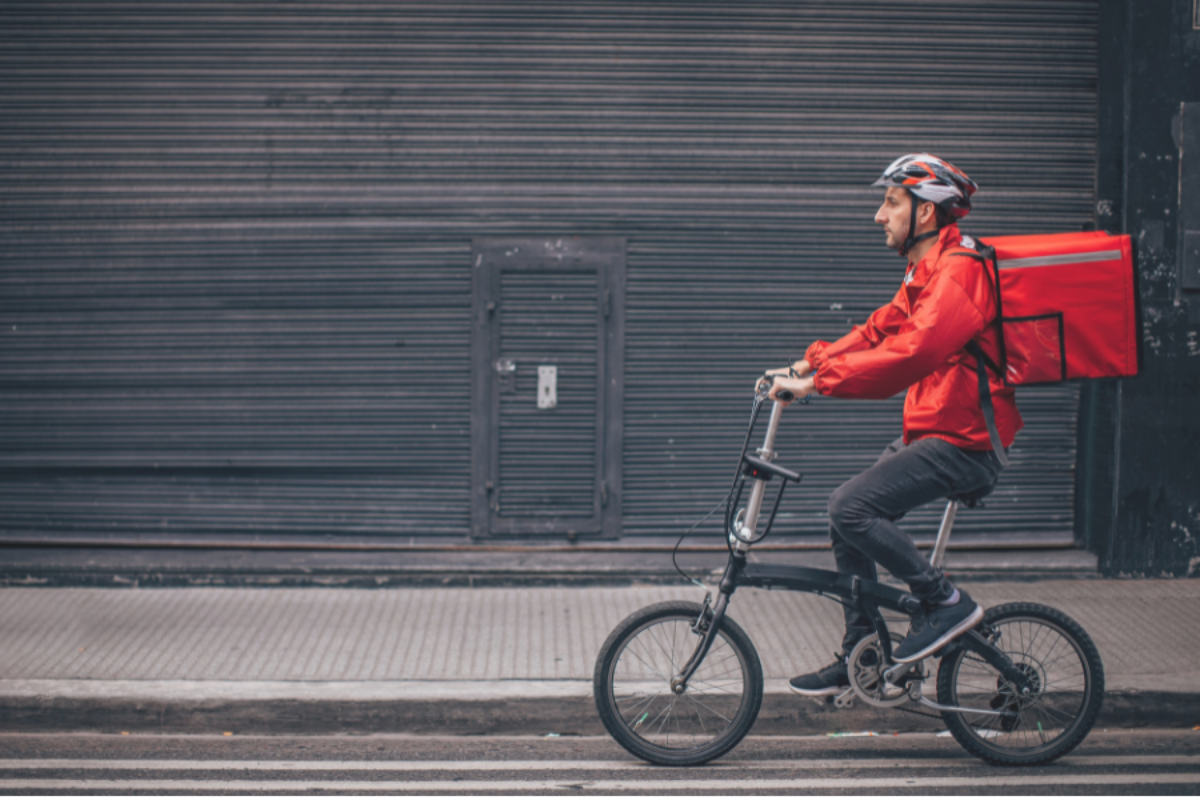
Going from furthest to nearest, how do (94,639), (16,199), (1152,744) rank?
(16,199), (94,639), (1152,744)

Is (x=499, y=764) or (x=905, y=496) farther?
(x=499, y=764)

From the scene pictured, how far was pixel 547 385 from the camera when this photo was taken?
6.45m

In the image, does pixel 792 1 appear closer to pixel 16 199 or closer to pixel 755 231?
pixel 755 231

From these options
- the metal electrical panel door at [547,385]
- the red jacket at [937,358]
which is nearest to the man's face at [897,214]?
the red jacket at [937,358]

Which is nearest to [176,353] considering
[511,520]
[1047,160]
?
[511,520]

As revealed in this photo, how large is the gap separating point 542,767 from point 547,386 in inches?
109

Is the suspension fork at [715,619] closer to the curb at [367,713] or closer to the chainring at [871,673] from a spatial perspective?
the chainring at [871,673]

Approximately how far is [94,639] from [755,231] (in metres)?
4.38

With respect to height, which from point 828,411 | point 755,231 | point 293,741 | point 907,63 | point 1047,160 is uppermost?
point 907,63

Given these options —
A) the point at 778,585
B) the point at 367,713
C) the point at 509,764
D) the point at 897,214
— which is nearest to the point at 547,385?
the point at 367,713

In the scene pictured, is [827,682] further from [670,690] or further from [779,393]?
[779,393]

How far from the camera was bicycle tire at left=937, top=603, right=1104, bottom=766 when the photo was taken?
397 centimetres

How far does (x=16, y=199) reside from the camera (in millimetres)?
6359

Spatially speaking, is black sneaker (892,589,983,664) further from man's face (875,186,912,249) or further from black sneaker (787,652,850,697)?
man's face (875,186,912,249)
